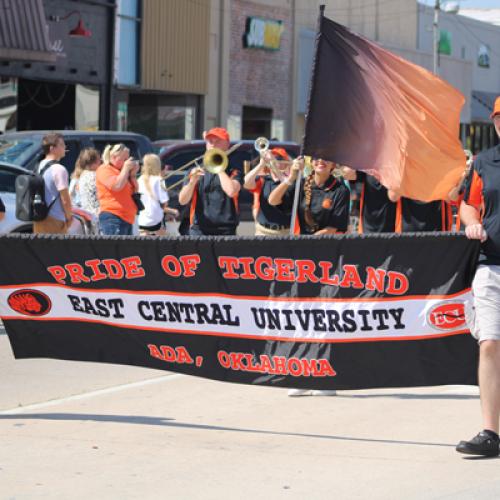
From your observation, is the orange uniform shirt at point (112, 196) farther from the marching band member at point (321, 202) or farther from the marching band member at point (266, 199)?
the marching band member at point (321, 202)

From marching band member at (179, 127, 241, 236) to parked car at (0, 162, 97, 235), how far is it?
144 inches

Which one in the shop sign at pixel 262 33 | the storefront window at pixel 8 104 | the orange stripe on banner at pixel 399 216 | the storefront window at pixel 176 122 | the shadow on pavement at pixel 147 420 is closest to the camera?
the shadow on pavement at pixel 147 420

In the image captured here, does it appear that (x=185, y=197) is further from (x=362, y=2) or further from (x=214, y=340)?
(x=362, y=2)

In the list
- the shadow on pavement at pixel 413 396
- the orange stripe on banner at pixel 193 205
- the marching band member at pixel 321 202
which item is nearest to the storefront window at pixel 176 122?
the orange stripe on banner at pixel 193 205

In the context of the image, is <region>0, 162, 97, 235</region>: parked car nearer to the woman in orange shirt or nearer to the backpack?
the woman in orange shirt

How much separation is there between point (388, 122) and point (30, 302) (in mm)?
2423

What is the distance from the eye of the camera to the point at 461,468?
641cm

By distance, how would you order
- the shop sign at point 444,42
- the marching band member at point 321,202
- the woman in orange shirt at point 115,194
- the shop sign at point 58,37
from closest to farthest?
the marching band member at point 321,202 < the woman in orange shirt at point 115,194 < the shop sign at point 58,37 < the shop sign at point 444,42

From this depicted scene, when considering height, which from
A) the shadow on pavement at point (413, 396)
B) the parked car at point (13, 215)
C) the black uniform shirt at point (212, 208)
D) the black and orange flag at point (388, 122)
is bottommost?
the shadow on pavement at point (413, 396)

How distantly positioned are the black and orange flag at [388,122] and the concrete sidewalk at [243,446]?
145cm

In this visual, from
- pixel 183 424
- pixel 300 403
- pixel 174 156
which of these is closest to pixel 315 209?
pixel 300 403

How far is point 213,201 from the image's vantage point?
429 inches

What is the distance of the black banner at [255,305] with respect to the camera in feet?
22.4

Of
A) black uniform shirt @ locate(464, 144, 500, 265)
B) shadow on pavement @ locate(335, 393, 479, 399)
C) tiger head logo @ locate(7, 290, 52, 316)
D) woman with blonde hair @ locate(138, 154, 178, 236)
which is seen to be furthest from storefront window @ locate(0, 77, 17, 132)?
black uniform shirt @ locate(464, 144, 500, 265)
